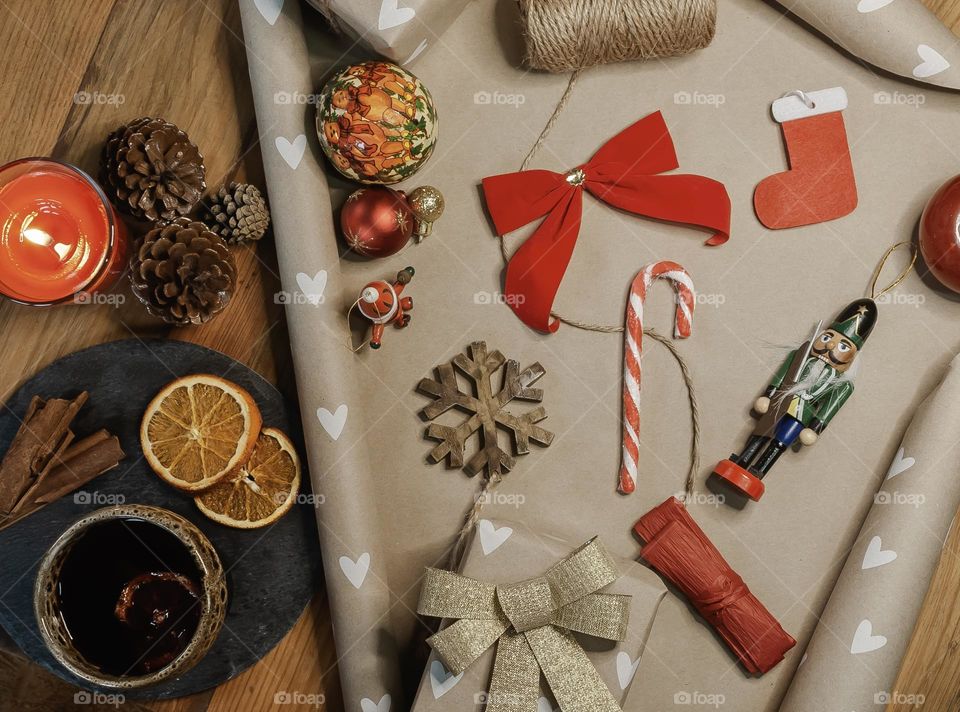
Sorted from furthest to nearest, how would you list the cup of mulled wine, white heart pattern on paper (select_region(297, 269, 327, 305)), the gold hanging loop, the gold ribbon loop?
the gold hanging loop < white heart pattern on paper (select_region(297, 269, 327, 305)) < the gold ribbon loop < the cup of mulled wine

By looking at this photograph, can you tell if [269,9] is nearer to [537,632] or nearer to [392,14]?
[392,14]

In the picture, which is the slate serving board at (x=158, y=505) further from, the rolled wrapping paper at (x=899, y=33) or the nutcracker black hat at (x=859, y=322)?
the rolled wrapping paper at (x=899, y=33)

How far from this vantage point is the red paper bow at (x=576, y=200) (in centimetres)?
134

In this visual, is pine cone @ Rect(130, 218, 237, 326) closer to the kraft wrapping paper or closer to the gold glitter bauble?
the kraft wrapping paper

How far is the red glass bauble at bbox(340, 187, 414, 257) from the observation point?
1.26 m

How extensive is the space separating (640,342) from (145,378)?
82 centimetres

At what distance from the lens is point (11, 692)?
1244 mm

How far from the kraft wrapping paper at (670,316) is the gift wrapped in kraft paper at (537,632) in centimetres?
13

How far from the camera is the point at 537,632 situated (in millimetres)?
1157

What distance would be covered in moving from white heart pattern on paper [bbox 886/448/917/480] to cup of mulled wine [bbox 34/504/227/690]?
3.57ft


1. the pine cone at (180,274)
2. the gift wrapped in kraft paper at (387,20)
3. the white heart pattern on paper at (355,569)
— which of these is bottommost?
the white heart pattern on paper at (355,569)

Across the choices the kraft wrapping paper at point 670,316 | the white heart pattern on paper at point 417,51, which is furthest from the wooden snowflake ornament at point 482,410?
the white heart pattern on paper at point 417,51

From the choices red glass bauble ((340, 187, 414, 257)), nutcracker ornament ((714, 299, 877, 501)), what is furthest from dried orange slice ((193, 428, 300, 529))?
nutcracker ornament ((714, 299, 877, 501))

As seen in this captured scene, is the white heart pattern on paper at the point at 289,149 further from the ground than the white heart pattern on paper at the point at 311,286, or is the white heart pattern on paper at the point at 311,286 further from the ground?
the white heart pattern on paper at the point at 289,149
